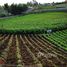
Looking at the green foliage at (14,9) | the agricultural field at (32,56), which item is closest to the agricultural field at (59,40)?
the agricultural field at (32,56)

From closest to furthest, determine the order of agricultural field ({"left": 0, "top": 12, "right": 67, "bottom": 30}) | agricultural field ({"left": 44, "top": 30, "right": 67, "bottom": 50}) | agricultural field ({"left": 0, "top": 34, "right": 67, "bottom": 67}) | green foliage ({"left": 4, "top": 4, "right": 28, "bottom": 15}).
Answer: agricultural field ({"left": 0, "top": 34, "right": 67, "bottom": 67}), agricultural field ({"left": 44, "top": 30, "right": 67, "bottom": 50}), agricultural field ({"left": 0, "top": 12, "right": 67, "bottom": 30}), green foliage ({"left": 4, "top": 4, "right": 28, "bottom": 15})

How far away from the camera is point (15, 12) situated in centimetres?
5669

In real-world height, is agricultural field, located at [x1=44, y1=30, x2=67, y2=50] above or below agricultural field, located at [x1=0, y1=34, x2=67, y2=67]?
below

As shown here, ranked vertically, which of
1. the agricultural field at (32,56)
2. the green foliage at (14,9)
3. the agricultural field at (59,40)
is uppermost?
the agricultural field at (32,56)

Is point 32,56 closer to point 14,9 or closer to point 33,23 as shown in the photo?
point 33,23

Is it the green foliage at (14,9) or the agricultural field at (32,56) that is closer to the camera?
the agricultural field at (32,56)

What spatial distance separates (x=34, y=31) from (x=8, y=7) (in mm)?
35261

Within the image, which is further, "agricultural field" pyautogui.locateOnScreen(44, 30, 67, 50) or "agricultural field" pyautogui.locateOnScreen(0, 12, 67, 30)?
"agricultural field" pyautogui.locateOnScreen(0, 12, 67, 30)

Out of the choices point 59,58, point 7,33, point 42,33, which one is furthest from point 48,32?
point 59,58

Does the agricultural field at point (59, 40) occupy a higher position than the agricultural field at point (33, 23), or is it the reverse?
the agricultural field at point (59, 40)

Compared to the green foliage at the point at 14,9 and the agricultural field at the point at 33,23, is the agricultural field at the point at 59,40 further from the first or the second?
the green foliage at the point at 14,9

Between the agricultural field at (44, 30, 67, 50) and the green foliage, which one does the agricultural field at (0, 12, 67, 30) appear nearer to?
the agricultural field at (44, 30, 67, 50)

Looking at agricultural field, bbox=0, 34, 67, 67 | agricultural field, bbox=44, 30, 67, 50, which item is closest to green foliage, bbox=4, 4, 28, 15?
agricultural field, bbox=44, 30, 67, 50

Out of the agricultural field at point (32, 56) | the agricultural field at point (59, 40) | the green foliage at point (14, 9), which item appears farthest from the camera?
the green foliage at point (14, 9)
